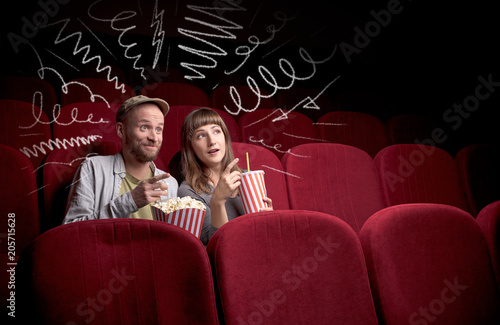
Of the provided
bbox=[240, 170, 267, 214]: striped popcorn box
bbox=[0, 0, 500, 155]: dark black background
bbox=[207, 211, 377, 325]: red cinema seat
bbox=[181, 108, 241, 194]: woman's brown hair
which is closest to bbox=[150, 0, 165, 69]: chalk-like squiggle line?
bbox=[0, 0, 500, 155]: dark black background

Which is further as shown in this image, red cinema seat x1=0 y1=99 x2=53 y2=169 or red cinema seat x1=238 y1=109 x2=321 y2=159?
red cinema seat x1=238 y1=109 x2=321 y2=159

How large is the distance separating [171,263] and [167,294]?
0.02m

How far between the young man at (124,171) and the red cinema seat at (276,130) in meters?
0.26

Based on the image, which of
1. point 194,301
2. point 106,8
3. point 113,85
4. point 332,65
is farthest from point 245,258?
point 332,65

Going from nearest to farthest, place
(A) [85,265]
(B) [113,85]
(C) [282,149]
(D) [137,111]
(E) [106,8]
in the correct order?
1. (A) [85,265]
2. (D) [137,111]
3. (C) [282,149]
4. (B) [113,85]
5. (E) [106,8]

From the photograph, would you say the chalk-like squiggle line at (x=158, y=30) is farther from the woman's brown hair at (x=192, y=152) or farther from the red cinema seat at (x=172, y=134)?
the woman's brown hair at (x=192, y=152)

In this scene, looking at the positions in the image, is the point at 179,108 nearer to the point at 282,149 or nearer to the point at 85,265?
the point at 282,149

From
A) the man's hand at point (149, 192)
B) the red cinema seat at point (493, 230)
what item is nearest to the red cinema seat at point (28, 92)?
the man's hand at point (149, 192)

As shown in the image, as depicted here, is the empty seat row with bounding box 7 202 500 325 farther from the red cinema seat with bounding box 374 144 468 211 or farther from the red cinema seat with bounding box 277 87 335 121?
the red cinema seat with bounding box 277 87 335 121

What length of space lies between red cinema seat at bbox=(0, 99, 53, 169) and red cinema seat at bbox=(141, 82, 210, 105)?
0.31 m

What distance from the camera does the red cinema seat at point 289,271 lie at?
0.29 metres

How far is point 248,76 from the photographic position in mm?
1299

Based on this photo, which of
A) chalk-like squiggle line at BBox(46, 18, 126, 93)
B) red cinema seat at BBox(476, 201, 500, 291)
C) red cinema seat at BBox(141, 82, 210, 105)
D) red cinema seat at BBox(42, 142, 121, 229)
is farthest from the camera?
chalk-like squiggle line at BBox(46, 18, 126, 93)

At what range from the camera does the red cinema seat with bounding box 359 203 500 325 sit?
0.33 meters
